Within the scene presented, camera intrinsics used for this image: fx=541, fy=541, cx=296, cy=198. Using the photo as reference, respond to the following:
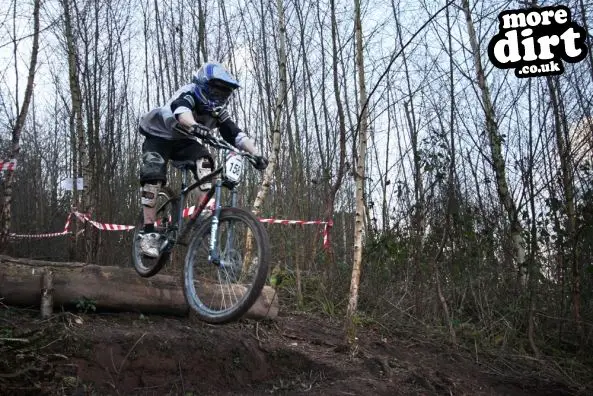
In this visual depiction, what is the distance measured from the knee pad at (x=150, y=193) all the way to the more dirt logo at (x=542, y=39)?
163 inches

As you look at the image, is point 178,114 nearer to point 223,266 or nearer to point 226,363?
point 223,266

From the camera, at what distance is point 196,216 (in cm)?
419

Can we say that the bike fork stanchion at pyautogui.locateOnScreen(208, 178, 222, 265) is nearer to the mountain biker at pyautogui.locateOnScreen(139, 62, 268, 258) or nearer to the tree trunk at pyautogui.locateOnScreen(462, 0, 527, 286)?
the mountain biker at pyautogui.locateOnScreen(139, 62, 268, 258)

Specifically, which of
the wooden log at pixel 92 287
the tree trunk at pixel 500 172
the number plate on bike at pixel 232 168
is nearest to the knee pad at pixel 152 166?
the wooden log at pixel 92 287

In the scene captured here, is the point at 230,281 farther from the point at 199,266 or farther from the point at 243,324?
the point at 243,324

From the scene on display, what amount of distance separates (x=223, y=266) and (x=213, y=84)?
4.54 ft

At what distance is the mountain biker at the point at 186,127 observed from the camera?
407 cm

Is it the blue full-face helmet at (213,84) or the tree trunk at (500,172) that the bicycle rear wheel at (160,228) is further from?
the tree trunk at (500,172)

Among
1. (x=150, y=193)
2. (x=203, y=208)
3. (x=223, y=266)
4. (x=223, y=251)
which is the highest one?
(x=150, y=193)

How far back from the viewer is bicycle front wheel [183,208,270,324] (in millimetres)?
3668

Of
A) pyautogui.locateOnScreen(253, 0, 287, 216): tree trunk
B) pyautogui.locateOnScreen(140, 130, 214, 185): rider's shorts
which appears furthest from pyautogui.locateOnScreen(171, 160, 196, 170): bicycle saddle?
pyautogui.locateOnScreen(253, 0, 287, 216): tree trunk

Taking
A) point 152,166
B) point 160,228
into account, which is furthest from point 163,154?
point 160,228

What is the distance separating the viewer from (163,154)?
475 cm

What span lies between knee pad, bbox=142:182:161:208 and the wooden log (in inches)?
28.9
